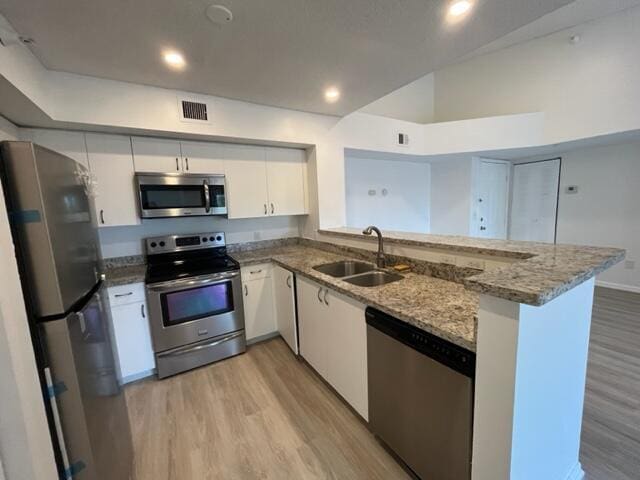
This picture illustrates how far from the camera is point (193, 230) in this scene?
3.02 metres

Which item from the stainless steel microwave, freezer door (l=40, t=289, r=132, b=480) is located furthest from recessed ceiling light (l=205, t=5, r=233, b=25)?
freezer door (l=40, t=289, r=132, b=480)

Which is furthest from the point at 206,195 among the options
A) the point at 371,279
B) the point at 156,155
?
the point at 371,279

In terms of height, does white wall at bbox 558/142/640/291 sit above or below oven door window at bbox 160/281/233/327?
above

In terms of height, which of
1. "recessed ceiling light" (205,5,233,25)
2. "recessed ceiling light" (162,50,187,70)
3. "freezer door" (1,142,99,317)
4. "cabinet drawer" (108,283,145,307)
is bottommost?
"cabinet drawer" (108,283,145,307)

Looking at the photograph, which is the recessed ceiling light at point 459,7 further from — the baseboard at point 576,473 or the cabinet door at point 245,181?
the baseboard at point 576,473

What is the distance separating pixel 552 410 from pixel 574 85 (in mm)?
4744

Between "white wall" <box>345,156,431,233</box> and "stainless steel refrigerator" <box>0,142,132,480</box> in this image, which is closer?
"stainless steel refrigerator" <box>0,142,132,480</box>

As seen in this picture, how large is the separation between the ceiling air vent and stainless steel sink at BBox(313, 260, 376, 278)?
1.69 metres

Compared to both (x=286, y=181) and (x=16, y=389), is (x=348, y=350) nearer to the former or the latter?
(x=16, y=389)

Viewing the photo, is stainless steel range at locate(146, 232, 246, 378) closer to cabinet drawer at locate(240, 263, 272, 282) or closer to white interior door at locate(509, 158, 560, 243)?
cabinet drawer at locate(240, 263, 272, 282)

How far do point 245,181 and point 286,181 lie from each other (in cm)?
50

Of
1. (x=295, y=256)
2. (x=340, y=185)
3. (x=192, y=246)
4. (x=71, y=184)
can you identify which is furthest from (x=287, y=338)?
(x=71, y=184)

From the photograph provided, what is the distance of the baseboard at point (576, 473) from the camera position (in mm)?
1362

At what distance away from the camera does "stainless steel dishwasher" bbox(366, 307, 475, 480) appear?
3.63 ft
